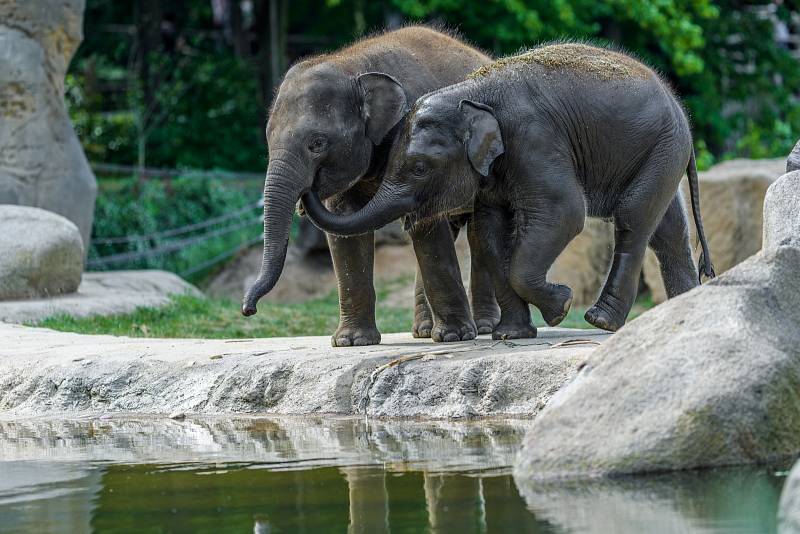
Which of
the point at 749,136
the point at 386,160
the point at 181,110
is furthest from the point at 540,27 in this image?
the point at 386,160

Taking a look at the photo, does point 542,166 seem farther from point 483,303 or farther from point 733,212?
point 733,212

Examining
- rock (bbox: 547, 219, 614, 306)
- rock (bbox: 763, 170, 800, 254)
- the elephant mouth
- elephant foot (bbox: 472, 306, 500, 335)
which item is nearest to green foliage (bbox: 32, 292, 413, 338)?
rock (bbox: 547, 219, 614, 306)

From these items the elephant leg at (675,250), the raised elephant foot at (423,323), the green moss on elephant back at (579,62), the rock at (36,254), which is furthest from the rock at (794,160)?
the rock at (36,254)

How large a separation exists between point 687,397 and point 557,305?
2890 millimetres

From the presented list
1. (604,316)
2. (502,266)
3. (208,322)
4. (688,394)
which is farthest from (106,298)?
(688,394)

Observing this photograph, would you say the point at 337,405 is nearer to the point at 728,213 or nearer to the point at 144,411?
the point at 144,411

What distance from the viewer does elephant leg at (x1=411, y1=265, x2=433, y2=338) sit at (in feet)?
31.7

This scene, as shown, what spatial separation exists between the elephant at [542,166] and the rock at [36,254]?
6.72m

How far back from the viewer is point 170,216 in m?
21.5

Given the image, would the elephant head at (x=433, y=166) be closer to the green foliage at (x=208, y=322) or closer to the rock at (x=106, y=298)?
the green foliage at (x=208, y=322)

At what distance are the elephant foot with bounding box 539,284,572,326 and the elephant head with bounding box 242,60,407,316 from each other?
1.43 meters

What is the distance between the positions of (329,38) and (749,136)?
7.80 meters

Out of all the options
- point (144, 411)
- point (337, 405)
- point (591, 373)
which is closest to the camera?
point (591, 373)

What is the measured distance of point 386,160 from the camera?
888 centimetres
